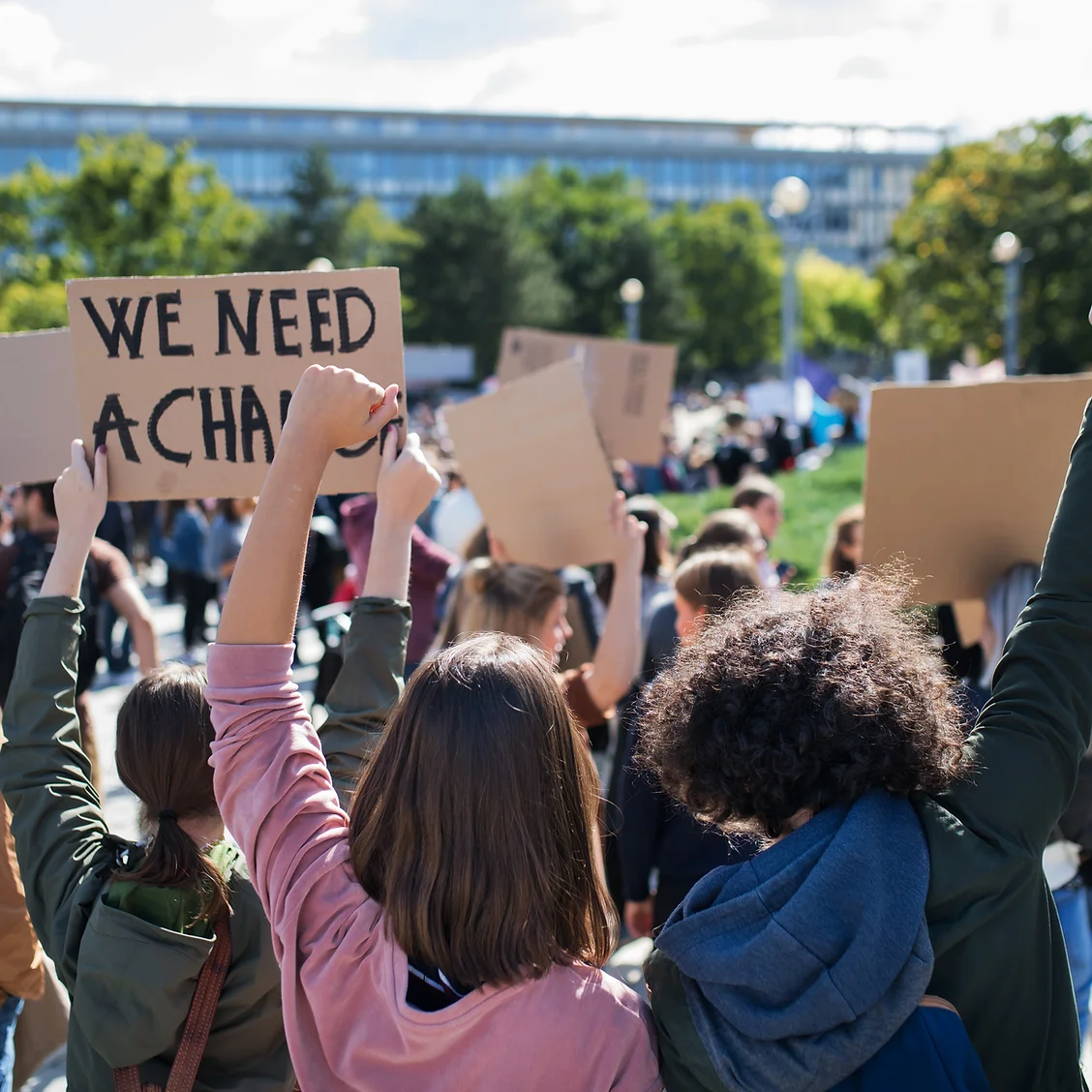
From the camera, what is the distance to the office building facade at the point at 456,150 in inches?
3666

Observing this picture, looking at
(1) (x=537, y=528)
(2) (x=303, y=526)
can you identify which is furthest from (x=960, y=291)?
(2) (x=303, y=526)

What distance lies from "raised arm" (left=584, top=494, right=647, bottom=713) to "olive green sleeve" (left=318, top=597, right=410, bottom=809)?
1395 mm

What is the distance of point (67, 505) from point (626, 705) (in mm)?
1971

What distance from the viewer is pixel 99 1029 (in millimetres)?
1917

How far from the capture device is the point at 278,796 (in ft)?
5.25

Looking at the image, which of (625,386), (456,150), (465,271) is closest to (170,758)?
(625,386)

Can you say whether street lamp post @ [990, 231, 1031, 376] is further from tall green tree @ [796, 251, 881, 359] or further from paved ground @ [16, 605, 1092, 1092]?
tall green tree @ [796, 251, 881, 359]

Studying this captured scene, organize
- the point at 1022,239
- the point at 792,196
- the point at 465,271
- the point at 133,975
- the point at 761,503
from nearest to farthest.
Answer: the point at 133,975 < the point at 761,503 < the point at 792,196 < the point at 1022,239 < the point at 465,271

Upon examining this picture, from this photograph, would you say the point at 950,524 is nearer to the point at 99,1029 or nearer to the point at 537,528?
the point at 537,528

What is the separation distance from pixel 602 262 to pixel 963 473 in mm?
59219

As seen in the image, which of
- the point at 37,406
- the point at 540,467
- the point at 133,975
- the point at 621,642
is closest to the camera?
the point at 133,975

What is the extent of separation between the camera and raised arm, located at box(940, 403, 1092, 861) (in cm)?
151

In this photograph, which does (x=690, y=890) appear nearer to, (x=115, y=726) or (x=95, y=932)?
(x=95, y=932)

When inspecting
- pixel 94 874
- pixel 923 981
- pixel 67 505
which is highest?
pixel 67 505
